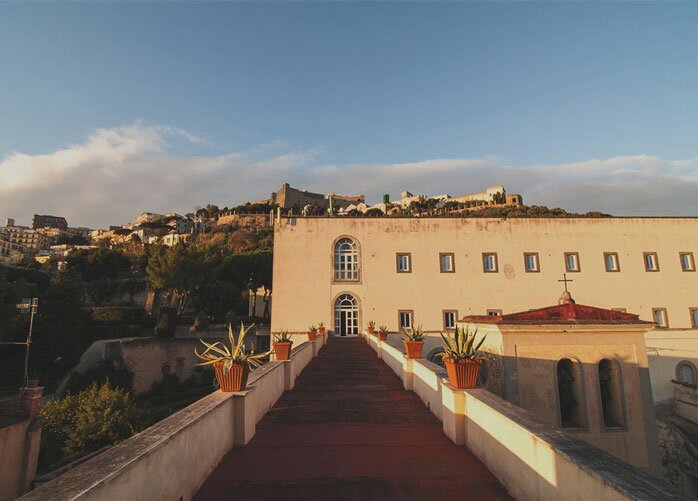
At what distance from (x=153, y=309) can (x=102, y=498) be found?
1692 inches

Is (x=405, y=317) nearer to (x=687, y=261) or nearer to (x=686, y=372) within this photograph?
(x=686, y=372)

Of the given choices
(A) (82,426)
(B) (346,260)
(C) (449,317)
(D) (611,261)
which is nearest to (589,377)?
(C) (449,317)

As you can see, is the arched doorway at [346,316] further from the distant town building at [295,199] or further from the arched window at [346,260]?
the distant town building at [295,199]

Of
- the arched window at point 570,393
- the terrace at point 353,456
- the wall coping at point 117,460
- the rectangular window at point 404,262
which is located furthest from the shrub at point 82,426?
the arched window at point 570,393

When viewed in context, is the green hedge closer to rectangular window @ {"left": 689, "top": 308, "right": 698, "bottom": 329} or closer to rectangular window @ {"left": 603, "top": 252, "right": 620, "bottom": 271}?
rectangular window @ {"left": 603, "top": 252, "right": 620, "bottom": 271}

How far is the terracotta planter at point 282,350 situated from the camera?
861 cm

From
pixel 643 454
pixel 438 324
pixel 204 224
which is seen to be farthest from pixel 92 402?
pixel 204 224

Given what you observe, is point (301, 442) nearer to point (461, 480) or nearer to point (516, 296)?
point (461, 480)

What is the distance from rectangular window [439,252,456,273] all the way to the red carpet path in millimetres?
19325

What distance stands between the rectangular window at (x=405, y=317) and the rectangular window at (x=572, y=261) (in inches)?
448

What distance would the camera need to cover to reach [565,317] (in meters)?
12.6

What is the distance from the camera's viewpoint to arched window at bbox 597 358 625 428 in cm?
1180

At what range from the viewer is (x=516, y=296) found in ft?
84.3

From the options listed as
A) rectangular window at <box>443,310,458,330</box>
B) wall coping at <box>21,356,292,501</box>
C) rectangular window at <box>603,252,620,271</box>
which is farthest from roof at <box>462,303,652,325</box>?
rectangular window at <box>603,252,620,271</box>
